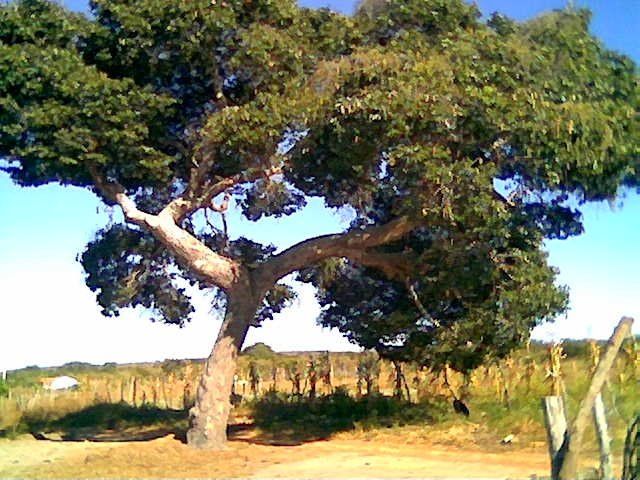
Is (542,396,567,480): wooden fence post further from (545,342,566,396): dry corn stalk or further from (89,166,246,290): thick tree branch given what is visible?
(545,342,566,396): dry corn stalk

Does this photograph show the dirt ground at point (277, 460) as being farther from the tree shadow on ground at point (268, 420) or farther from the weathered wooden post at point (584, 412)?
the weathered wooden post at point (584, 412)

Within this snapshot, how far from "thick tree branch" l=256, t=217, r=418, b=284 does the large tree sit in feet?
0.15

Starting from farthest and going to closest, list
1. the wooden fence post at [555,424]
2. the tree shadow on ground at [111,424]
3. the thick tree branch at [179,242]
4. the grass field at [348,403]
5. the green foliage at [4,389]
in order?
the green foliage at [4,389], the tree shadow on ground at [111,424], the grass field at [348,403], the thick tree branch at [179,242], the wooden fence post at [555,424]

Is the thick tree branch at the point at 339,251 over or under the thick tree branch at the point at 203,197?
under

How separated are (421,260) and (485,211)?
387 cm

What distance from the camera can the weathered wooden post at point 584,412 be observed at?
22.7ft

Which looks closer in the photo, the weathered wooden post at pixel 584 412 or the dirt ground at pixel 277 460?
the weathered wooden post at pixel 584 412

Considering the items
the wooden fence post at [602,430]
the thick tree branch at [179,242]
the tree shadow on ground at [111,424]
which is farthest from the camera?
the tree shadow on ground at [111,424]

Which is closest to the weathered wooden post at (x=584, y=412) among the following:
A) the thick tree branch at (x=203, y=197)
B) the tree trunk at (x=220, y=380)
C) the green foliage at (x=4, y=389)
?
the thick tree branch at (x=203, y=197)

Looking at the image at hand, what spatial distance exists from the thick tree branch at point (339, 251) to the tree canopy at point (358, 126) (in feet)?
0.17

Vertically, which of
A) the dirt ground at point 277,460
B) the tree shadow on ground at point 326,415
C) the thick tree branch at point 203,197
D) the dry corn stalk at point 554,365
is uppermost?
the thick tree branch at point 203,197

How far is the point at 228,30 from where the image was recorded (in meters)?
16.9

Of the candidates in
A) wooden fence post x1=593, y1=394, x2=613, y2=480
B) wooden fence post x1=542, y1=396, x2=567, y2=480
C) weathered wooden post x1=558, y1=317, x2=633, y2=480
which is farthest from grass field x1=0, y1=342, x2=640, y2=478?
weathered wooden post x1=558, y1=317, x2=633, y2=480

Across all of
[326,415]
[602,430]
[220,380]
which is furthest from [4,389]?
[602,430]
